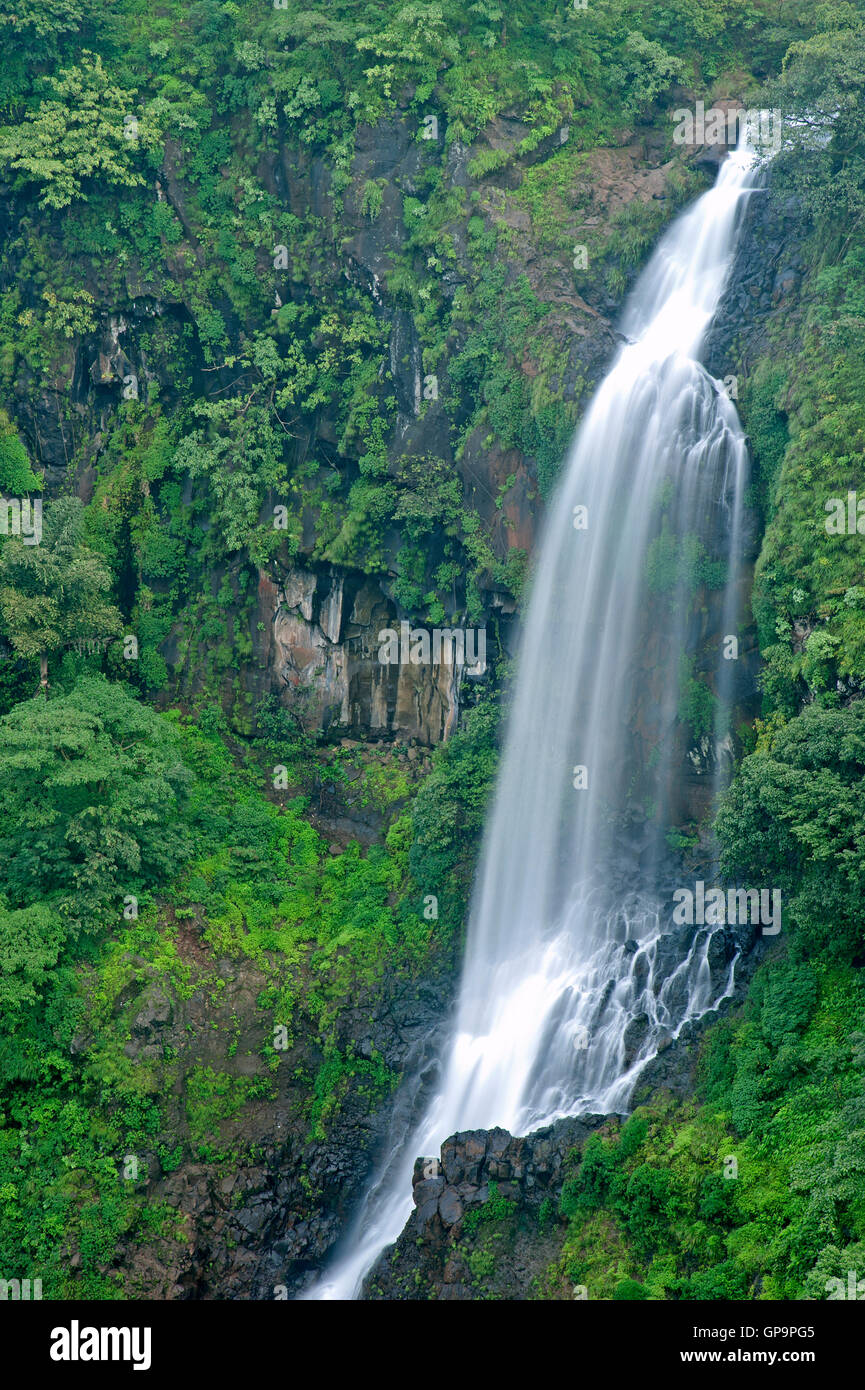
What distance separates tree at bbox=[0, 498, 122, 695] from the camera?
27.5 meters

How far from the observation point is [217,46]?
104 ft

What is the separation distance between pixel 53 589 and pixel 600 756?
11.6 metres

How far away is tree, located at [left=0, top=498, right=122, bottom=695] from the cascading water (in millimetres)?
9025

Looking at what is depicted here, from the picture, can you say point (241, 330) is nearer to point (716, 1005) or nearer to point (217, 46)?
point (217, 46)

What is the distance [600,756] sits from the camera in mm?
26719

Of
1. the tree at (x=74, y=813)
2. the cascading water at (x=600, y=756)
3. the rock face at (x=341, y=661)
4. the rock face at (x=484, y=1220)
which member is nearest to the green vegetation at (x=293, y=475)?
the tree at (x=74, y=813)

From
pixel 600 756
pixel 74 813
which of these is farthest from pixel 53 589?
pixel 600 756

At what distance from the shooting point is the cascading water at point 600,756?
24.4 metres

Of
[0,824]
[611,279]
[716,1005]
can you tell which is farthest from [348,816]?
[611,279]

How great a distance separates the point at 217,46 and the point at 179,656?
556 inches

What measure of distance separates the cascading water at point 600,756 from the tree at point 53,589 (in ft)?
29.6

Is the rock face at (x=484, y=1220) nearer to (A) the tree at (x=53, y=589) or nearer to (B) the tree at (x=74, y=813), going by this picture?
(B) the tree at (x=74, y=813)

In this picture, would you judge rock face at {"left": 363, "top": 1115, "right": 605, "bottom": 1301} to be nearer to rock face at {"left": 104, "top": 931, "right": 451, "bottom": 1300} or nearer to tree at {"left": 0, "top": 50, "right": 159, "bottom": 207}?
rock face at {"left": 104, "top": 931, "right": 451, "bottom": 1300}

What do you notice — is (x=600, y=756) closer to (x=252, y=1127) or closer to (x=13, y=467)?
(x=252, y=1127)
